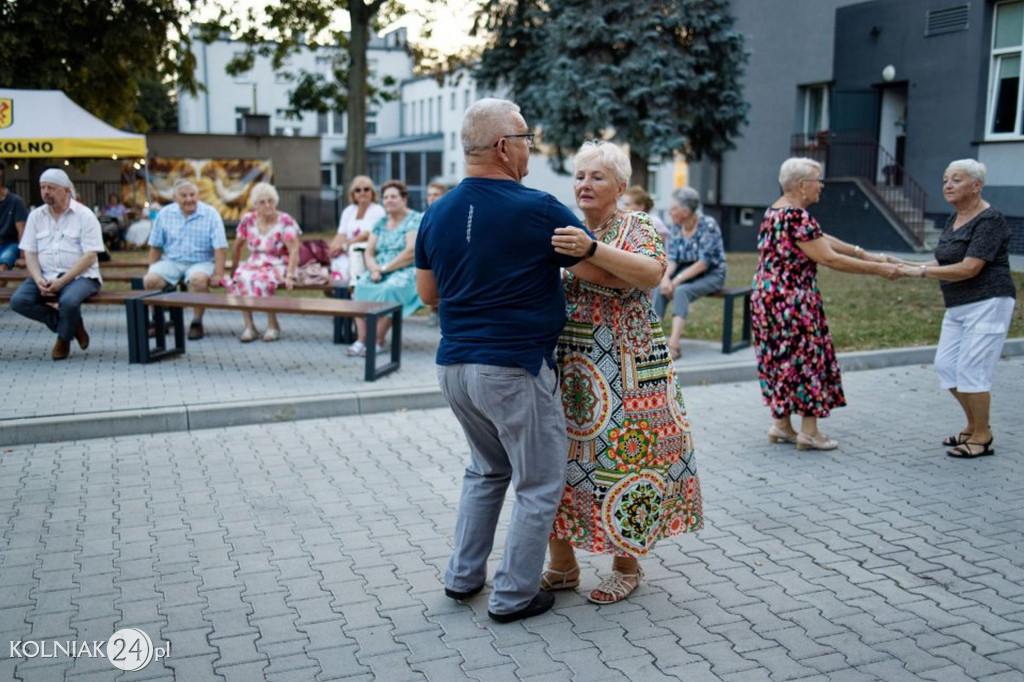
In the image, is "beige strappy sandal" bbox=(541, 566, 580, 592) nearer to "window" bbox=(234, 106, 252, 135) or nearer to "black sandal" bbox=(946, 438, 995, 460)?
"black sandal" bbox=(946, 438, 995, 460)

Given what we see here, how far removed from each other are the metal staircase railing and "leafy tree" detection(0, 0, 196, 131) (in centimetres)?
1526

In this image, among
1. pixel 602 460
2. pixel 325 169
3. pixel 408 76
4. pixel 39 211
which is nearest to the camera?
pixel 602 460

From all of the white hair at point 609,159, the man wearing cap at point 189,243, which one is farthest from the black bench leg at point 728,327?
the white hair at point 609,159

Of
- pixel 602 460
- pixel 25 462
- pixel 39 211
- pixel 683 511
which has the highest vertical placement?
pixel 39 211

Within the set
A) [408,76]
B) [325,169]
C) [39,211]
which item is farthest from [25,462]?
[408,76]

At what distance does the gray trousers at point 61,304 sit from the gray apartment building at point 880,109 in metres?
16.5

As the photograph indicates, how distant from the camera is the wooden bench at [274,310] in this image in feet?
27.4

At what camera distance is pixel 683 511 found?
13.3ft

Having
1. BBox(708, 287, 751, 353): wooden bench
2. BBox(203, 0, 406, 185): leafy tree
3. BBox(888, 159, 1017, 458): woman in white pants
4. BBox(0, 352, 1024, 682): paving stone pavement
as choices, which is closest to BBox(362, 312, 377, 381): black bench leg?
BBox(0, 352, 1024, 682): paving stone pavement

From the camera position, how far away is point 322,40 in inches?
915

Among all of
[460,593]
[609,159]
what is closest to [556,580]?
[460,593]

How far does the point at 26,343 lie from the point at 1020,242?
17031mm

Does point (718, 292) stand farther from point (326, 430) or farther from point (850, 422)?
point (326, 430)

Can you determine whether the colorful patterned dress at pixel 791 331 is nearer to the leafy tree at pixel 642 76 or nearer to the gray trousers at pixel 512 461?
the gray trousers at pixel 512 461
